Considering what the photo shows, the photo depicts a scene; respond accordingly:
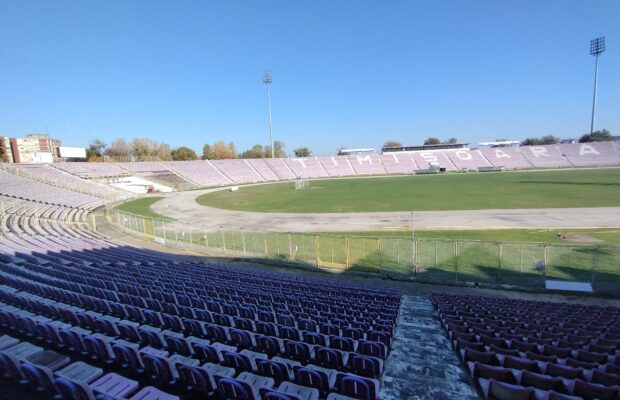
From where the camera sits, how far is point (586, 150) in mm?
96688

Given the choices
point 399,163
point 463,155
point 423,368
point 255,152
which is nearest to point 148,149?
point 255,152

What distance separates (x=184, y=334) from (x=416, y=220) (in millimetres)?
25280

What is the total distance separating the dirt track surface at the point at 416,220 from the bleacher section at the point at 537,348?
16.9 meters

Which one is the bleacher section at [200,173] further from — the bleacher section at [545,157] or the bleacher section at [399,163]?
the bleacher section at [545,157]

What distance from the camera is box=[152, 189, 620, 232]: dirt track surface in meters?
25.7

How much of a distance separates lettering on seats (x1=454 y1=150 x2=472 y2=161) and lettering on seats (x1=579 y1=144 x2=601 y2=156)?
1202 inches

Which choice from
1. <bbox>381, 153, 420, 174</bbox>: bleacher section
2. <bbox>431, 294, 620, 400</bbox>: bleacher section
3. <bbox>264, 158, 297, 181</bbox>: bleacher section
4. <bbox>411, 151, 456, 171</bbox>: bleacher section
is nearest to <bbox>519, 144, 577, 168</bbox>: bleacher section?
<bbox>411, 151, 456, 171</bbox>: bleacher section

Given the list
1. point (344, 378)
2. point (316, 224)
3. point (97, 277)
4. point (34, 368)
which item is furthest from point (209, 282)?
point (316, 224)

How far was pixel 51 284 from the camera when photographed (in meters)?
9.93

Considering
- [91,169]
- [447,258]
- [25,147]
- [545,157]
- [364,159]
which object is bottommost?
[447,258]

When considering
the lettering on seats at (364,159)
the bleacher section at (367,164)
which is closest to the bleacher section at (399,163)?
the bleacher section at (367,164)

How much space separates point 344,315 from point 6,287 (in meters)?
10.0

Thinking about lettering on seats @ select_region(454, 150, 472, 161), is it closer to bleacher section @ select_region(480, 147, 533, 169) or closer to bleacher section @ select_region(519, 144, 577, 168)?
bleacher section @ select_region(480, 147, 533, 169)

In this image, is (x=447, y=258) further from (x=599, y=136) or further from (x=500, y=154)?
(x=599, y=136)
